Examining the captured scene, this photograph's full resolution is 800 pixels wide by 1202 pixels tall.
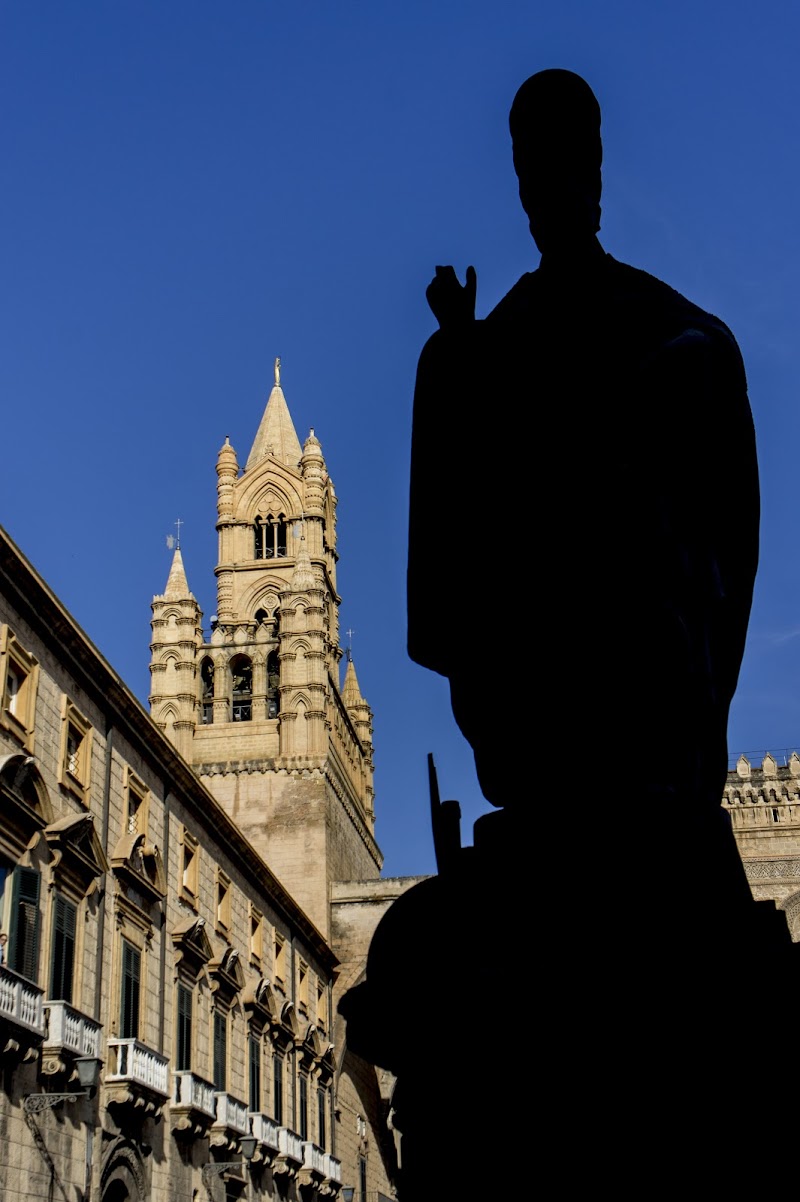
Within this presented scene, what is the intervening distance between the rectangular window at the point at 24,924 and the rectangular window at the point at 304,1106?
69.5 feet

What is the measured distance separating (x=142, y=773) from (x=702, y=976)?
25.9 metres

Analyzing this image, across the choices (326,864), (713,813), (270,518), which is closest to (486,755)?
(713,813)

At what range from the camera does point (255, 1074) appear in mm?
34875

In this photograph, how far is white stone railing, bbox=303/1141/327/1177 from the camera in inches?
1486

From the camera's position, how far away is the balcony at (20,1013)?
61.5 feet

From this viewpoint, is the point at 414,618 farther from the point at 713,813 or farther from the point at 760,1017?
the point at 760,1017

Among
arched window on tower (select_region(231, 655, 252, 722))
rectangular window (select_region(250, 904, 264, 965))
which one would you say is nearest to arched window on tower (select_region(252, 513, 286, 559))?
arched window on tower (select_region(231, 655, 252, 722))

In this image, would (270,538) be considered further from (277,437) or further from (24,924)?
(24,924)

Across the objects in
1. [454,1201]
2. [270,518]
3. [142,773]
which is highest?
[270,518]

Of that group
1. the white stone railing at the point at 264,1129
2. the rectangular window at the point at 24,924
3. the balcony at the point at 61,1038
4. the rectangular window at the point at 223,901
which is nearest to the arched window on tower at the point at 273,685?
the rectangular window at the point at 223,901

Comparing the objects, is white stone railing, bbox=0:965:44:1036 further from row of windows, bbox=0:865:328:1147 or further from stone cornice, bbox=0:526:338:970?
stone cornice, bbox=0:526:338:970

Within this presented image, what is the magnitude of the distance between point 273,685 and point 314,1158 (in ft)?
79.4

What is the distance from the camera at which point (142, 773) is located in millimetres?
28281

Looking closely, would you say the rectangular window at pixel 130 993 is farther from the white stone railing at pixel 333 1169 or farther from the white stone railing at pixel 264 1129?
the white stone railing at pixel 333 1169
